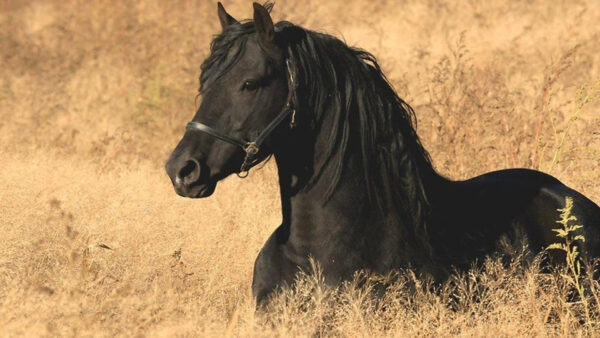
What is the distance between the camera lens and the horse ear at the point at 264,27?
186 inches

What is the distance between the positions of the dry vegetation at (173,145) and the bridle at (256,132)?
28.0 inches

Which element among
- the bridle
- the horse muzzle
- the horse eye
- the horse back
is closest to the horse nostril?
the horse muzzle

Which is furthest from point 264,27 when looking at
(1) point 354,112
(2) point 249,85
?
(1) point 354,112

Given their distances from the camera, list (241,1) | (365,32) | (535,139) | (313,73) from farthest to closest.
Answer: (241,1)
(365,32)
(535,139)
(313,73)

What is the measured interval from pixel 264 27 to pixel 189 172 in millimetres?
845

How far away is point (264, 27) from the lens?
477 cm

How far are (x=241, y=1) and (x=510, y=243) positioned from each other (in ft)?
55.4

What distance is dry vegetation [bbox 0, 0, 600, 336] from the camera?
484cm

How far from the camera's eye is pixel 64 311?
453 centimetres

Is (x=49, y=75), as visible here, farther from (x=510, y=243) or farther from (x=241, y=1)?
(x=510, y=243)

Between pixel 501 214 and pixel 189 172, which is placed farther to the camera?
pixel 501 214

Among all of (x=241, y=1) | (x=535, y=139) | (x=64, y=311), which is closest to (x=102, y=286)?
(x=64, y=311)

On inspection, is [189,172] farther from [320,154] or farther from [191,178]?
[320,154]

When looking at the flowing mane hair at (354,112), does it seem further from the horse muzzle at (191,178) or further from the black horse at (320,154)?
the horse muzzle at (191,178)
